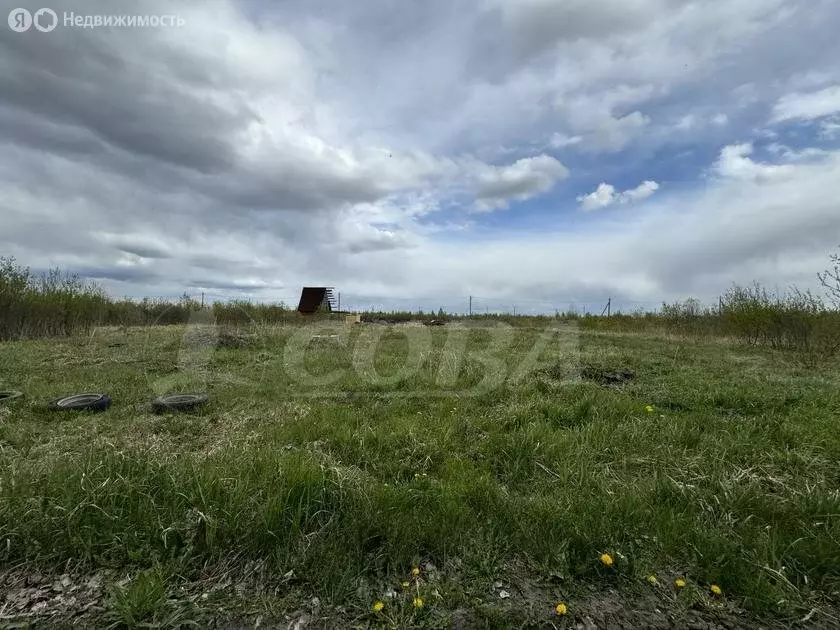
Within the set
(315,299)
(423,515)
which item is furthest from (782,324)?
(315,299)

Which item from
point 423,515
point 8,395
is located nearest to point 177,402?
point 8,395

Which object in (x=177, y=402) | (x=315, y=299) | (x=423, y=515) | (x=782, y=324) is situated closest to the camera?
Answer: (x=423, y=515)

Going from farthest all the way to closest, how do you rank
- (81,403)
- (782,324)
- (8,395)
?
(782,324) → (8,395) → (81,403)

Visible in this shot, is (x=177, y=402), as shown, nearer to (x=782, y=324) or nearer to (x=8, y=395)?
(x=8, y=395)

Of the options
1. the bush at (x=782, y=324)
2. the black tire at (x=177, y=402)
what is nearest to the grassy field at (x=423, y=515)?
the black tire at (x=177, y=402)

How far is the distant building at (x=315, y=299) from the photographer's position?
25212mm

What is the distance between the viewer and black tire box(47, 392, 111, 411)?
4461 millimetres

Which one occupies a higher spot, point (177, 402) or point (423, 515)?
point (177, 402)

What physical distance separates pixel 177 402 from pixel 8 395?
2.06 metres

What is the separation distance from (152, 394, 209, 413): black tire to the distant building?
788 inches

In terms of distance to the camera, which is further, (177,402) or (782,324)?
(782,324)

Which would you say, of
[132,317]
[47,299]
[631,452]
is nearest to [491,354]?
[631,452]

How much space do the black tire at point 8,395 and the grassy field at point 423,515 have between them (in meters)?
0.22

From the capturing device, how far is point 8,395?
4910mm
